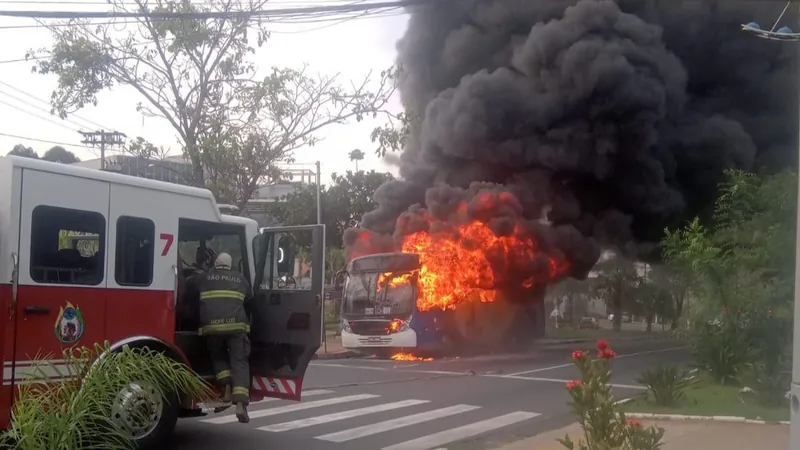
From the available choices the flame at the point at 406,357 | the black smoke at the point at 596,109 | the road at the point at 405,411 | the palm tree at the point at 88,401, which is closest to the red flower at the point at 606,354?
the road at the point at 405,411

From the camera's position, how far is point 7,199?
6199 mm

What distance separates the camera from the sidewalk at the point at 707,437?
25.2ft

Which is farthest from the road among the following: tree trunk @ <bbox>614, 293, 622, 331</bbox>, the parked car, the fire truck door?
the parked car

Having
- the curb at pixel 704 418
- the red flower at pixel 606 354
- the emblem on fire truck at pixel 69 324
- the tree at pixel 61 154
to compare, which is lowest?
the curb at pixel 704 418

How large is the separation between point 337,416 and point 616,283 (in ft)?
90.2

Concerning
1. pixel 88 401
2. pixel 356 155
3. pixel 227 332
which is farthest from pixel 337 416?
pixel 356 155

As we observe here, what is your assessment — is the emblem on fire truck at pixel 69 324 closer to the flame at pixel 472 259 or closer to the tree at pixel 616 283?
the flame at pixel 472 259

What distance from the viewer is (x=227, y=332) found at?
753 cm

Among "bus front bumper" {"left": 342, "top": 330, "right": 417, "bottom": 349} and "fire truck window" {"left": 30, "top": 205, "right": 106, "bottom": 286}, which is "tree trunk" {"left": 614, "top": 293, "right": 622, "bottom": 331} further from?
"fire truck window" {"left": 30, "top": 205, "right": 106, "bottom": 286}

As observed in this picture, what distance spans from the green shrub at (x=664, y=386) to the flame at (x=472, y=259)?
763 cm

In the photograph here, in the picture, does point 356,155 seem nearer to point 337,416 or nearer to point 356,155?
point 356,155

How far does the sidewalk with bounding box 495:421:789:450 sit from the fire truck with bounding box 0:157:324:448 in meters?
2.68

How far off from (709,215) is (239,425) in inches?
757

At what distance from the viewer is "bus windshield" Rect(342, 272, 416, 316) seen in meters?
17.3
